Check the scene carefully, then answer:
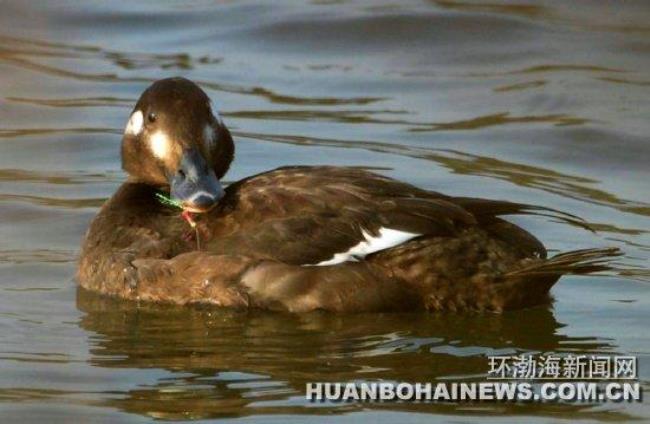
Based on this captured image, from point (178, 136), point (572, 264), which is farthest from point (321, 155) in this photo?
point (572, 264)

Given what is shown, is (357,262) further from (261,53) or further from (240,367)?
(261,53)

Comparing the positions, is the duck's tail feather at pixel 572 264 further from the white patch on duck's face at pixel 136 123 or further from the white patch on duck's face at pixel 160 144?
the white patch on duck's face at pixel 136 123

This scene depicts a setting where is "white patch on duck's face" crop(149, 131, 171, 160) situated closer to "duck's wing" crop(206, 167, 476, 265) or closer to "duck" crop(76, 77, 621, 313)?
"duck" crop(76, 77, 621, 313)

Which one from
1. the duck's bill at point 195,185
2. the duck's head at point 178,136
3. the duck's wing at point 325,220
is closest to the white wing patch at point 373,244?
the duck's wing at point 325,220

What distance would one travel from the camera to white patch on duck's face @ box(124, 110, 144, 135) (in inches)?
322

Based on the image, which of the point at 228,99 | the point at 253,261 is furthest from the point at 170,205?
the point at 228,99

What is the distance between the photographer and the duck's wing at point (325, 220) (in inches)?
291

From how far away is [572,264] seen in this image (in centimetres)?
723

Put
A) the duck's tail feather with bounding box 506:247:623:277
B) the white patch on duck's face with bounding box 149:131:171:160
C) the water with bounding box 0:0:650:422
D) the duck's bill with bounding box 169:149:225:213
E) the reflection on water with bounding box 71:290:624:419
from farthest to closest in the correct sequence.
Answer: the white patch on duck's face with bounding box 149:131:171:160
the duck's bill with bounding box 169:149:225:213
the duck's tail feather with bounding box 506:247:623:277
the water with bounding box 0:0:650:422
the reflection on water with bounding box 71:290:624:419

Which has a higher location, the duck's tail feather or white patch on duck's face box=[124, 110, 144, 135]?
white patch on duck's face box=[124, 110, 144, 135]

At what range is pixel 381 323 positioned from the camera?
7.36m

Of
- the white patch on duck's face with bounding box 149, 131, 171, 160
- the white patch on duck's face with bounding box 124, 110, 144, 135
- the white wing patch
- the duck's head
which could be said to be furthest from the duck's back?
the white patch on duck's face with bounding box 124, 110, 144, 135

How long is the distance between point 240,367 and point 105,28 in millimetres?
6746

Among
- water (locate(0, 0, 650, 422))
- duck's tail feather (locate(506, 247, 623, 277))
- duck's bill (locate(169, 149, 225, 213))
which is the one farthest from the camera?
duck's bill (locate(169, 149, 225, 213))
